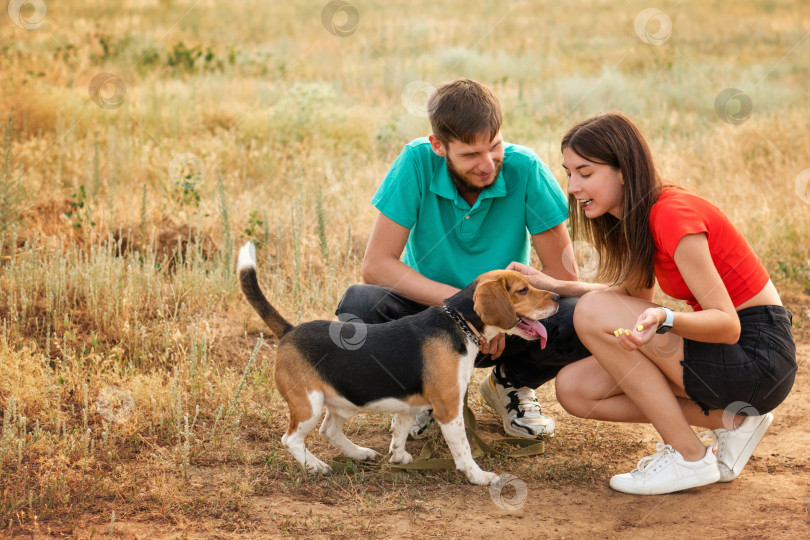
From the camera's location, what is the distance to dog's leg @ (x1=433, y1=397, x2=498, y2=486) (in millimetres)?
3625

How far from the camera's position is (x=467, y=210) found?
13.7 ft

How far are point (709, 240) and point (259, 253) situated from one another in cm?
422

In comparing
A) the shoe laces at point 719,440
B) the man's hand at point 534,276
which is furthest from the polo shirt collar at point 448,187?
the shoe laces at point 719,440

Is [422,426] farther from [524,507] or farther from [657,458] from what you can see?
[657,458]

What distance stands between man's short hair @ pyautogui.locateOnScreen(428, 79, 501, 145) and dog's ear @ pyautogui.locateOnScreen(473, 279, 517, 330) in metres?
0.81

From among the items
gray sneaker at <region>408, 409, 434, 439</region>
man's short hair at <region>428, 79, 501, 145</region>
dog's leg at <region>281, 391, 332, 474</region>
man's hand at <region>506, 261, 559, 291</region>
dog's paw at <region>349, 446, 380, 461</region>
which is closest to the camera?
dog's leg at <region>281, 391, 332, 474</region>

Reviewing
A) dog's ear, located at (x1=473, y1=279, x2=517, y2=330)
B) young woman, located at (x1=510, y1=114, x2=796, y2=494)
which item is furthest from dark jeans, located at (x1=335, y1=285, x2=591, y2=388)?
dog's ear, located at (x1=473, y1=279, x2=517, y2=330)

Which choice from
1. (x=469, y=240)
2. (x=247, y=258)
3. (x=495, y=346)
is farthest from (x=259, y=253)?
(x=495, y=346)

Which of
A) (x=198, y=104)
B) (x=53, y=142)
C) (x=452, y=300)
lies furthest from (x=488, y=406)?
(x=198, y=104)

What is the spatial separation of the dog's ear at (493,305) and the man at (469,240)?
0.48 m

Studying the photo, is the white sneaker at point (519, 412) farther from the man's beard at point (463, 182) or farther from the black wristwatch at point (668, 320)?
the black wristwatch at point (668, 320)

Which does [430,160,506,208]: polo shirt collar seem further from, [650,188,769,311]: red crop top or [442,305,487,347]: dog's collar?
[650,188,769,311]: red crop top

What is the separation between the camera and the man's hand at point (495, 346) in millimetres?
3801

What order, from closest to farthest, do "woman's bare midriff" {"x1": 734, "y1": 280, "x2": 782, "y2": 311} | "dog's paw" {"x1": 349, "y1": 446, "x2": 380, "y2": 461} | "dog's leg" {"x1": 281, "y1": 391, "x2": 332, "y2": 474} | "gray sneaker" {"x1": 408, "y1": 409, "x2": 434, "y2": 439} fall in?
"woman's bare midriff" {"x1": 734, "y1": 280, "x2": 782, "y2": 311}
"dog's leg" {"x1": 281, "y1": 391, "x2": 332, "y2": 474}
"dog's paw" {"x1": 349, "y1": 446, "x2": 380, "y2": 461}
"gray sneaker" {"x1": 408, "y1": 409, "x2": 434, "y2": 439}
